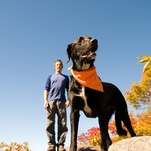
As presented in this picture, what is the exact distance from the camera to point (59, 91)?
6621 millimetres

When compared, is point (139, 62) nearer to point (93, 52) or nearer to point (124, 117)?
point (124, 117)

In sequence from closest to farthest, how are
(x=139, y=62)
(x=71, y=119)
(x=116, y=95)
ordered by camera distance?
1. (x=71, y=119)
2. (x=116, y=95)
3. (x=139, y=62)

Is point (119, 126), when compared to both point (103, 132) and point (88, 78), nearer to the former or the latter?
point (103, 132)

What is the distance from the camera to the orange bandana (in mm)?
→ 4637

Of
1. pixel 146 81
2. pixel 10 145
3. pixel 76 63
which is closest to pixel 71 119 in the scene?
pixel 76 63

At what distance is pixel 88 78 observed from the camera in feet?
15.3

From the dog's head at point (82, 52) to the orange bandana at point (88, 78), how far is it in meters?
0.09

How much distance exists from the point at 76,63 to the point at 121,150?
1813 millimetres

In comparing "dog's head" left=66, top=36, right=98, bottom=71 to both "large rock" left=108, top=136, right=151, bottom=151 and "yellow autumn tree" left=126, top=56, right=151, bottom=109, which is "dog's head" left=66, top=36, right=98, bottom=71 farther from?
"yellow autumn tree" left=126, top=56, right=151, bottom=109

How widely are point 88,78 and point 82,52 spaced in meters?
0.51

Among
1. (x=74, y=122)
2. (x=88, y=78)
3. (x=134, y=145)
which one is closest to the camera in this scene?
(x=134, y=145)

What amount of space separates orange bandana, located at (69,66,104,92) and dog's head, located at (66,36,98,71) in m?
0.09

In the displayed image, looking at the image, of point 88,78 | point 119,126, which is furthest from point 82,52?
point 119,126

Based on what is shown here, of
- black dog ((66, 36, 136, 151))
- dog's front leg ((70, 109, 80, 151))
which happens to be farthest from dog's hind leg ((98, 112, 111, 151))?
dog's front leg ((70, 109, 80, 151))
